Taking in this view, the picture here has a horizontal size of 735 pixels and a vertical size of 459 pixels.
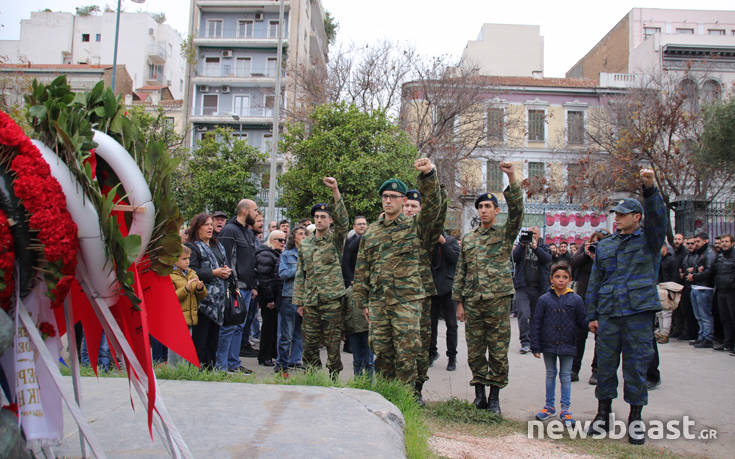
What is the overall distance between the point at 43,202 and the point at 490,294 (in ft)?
12.4

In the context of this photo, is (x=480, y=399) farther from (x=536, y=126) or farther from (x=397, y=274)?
(x=536, y=126)

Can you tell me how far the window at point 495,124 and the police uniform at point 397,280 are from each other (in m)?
22.5

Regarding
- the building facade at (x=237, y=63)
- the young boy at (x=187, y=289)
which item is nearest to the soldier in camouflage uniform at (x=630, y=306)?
the young boy at (x=187, y=289)

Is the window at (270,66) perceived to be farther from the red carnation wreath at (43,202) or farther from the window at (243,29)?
the red carnation wreath at (43,202)

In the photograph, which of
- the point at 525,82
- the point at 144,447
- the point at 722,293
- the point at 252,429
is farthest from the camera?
the point at 525,82

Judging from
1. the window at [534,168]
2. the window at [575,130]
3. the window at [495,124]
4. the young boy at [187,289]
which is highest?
the window at [575,130]

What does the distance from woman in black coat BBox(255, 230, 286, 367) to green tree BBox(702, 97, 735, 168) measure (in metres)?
14.2

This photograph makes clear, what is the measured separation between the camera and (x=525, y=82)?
111 ft

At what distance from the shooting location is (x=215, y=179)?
2398 cm

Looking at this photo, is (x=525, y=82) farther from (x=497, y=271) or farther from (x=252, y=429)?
(x=252, y=429)

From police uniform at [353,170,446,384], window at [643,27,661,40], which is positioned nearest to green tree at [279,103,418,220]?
police uniform at [353,170,446,384]

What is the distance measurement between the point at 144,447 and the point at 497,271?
10.9 ft

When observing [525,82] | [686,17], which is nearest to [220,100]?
[525,82]

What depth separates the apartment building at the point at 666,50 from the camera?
2841cm
